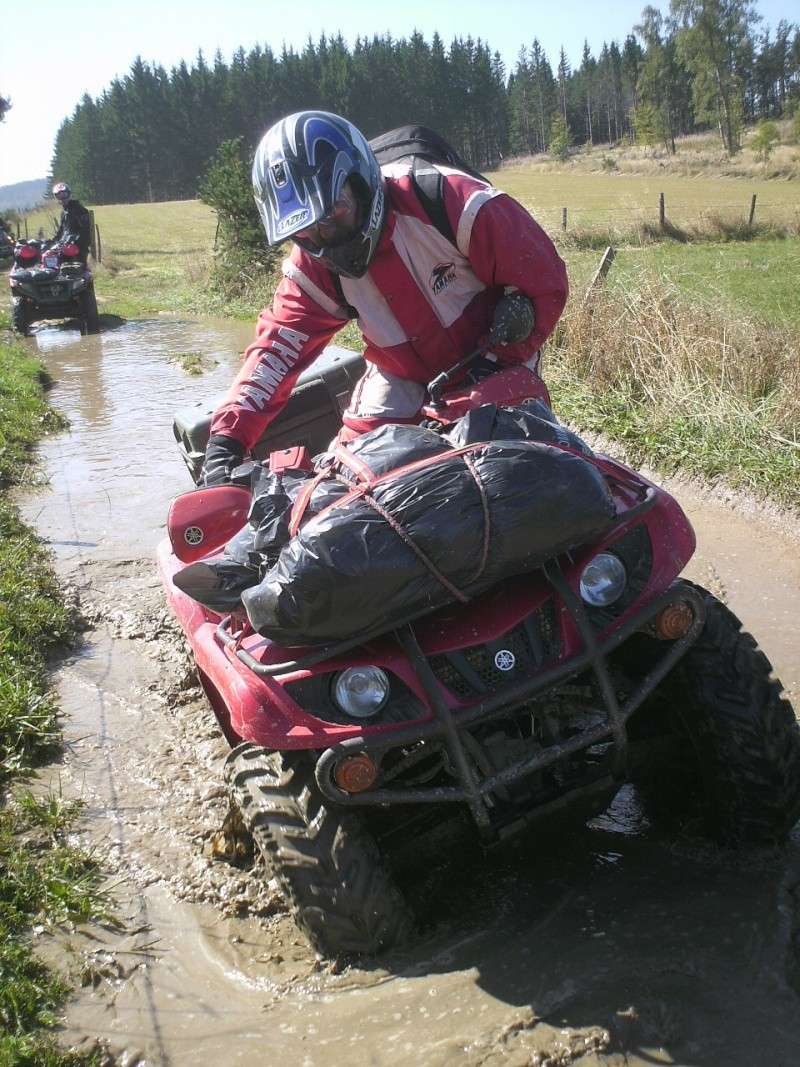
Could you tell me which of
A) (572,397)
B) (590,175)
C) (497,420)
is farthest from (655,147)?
(497,420)

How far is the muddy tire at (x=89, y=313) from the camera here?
60.3 feet

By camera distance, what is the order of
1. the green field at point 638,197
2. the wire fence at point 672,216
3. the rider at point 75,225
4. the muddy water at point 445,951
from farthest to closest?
the green field at point 638,197, the wire fence at point 672,216, the rider at point 75,225, the muddy water at point 445,951

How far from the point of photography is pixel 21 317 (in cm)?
1836

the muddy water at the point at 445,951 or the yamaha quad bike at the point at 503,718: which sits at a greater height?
the yamaha quad bike at the point at 503,718

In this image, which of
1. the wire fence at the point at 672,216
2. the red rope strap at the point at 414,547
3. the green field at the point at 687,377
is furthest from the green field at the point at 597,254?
the red rope strap at the point at 414,547

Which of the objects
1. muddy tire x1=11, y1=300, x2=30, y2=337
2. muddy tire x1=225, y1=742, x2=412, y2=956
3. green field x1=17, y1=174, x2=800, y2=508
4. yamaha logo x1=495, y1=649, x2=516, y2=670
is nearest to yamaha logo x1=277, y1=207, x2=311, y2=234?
yamaha logo x1=495, y1=649, x2=516, y2=670

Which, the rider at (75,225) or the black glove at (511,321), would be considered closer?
the black glove at (511,321)

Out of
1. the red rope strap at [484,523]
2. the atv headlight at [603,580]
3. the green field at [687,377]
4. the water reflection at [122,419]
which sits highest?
the red rope strap at [484,523]

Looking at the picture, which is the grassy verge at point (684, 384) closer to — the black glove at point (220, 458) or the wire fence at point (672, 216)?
the black glove at point (220, 458)

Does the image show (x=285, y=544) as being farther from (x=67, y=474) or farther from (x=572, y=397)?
(x=67, y=474)

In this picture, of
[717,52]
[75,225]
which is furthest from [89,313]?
[717,52]

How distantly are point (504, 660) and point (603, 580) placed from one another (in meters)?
0.38

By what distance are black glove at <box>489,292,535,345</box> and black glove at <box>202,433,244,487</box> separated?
1040 mm

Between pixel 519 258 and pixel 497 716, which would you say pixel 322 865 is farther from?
pixel 519 258
